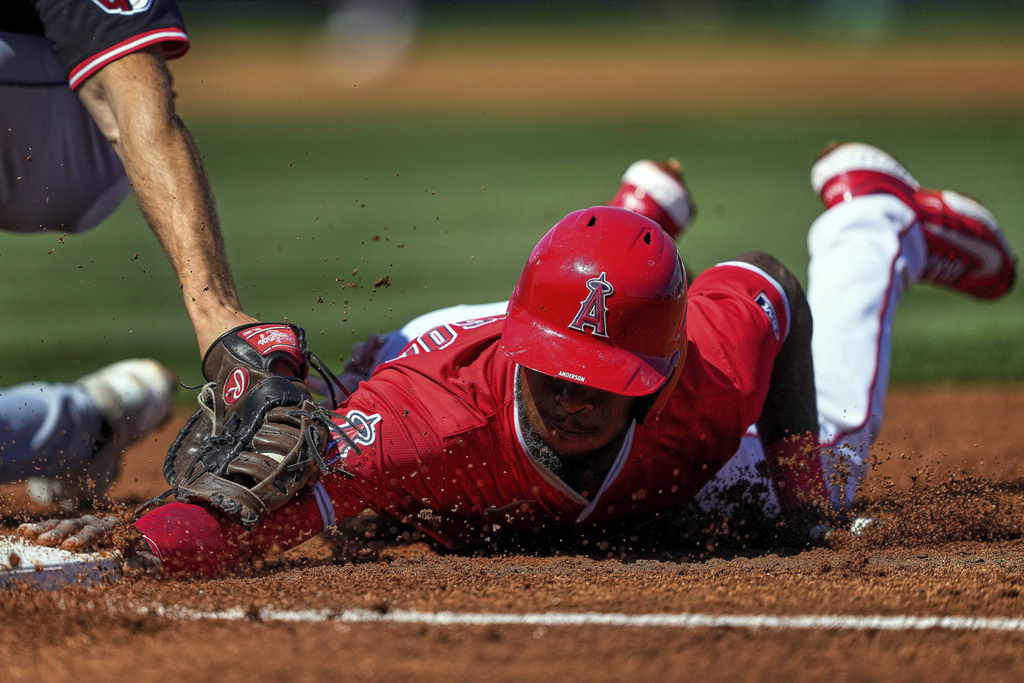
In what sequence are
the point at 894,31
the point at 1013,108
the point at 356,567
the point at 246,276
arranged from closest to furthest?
the point at 356,567, the point at 246,276, the point at 1013,108, the point at 894,31

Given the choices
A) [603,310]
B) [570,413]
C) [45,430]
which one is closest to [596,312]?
[603,310]

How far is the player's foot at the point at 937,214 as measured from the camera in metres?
4.52

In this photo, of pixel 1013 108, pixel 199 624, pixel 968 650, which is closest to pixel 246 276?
pixel 199 624

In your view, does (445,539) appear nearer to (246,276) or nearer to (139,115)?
(139,115)

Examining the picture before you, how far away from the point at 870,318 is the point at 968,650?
6.60ft

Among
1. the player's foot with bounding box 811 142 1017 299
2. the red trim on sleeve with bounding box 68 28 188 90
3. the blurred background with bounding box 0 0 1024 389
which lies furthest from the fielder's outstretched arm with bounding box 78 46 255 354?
the player's foot with bounding box 811 142 1017 299

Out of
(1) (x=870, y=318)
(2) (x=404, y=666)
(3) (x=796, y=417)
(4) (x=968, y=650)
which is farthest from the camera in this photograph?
(1) (x=870, y=318)

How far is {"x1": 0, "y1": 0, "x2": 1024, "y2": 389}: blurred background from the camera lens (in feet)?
25.4

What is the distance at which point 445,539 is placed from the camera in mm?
2898

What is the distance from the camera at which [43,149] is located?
3.69m

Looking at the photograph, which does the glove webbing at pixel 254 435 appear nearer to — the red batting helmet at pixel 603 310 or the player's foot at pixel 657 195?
the red batting helmet at pixel 603 310

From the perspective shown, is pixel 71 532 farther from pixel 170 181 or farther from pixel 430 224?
pixel 430 224

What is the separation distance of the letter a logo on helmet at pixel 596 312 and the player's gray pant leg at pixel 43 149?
203 centimetres

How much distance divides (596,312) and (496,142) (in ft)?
53.5
